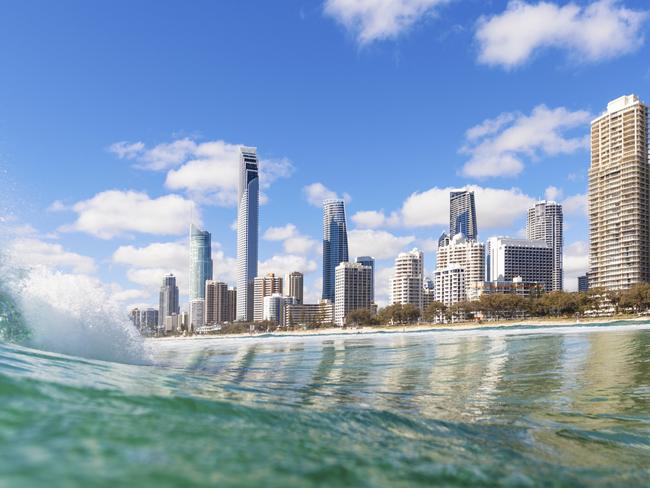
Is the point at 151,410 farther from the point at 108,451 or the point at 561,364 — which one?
the point at 561,364

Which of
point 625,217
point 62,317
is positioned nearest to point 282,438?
point 62,317

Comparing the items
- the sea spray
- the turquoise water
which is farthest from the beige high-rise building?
the turquoise water

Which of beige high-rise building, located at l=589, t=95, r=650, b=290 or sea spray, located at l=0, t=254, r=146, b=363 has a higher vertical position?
beige high-rise building, located at l=589, t=95, r=650, b=290

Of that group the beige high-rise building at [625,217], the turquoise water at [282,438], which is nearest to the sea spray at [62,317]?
the turquoise water at [282,438]

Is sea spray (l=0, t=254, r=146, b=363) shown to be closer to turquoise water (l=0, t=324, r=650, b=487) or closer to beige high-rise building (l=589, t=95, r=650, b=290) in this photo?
turquoise water (l=0, t=324, r=650, b=487)

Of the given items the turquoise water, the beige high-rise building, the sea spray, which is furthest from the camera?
the beige high-rise building

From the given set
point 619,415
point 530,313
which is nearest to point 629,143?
point 530,313

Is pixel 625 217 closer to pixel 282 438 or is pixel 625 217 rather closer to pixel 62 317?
pixel 62 317

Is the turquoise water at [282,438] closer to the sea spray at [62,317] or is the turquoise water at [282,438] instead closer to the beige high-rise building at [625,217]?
the sea spray at [62,317]
